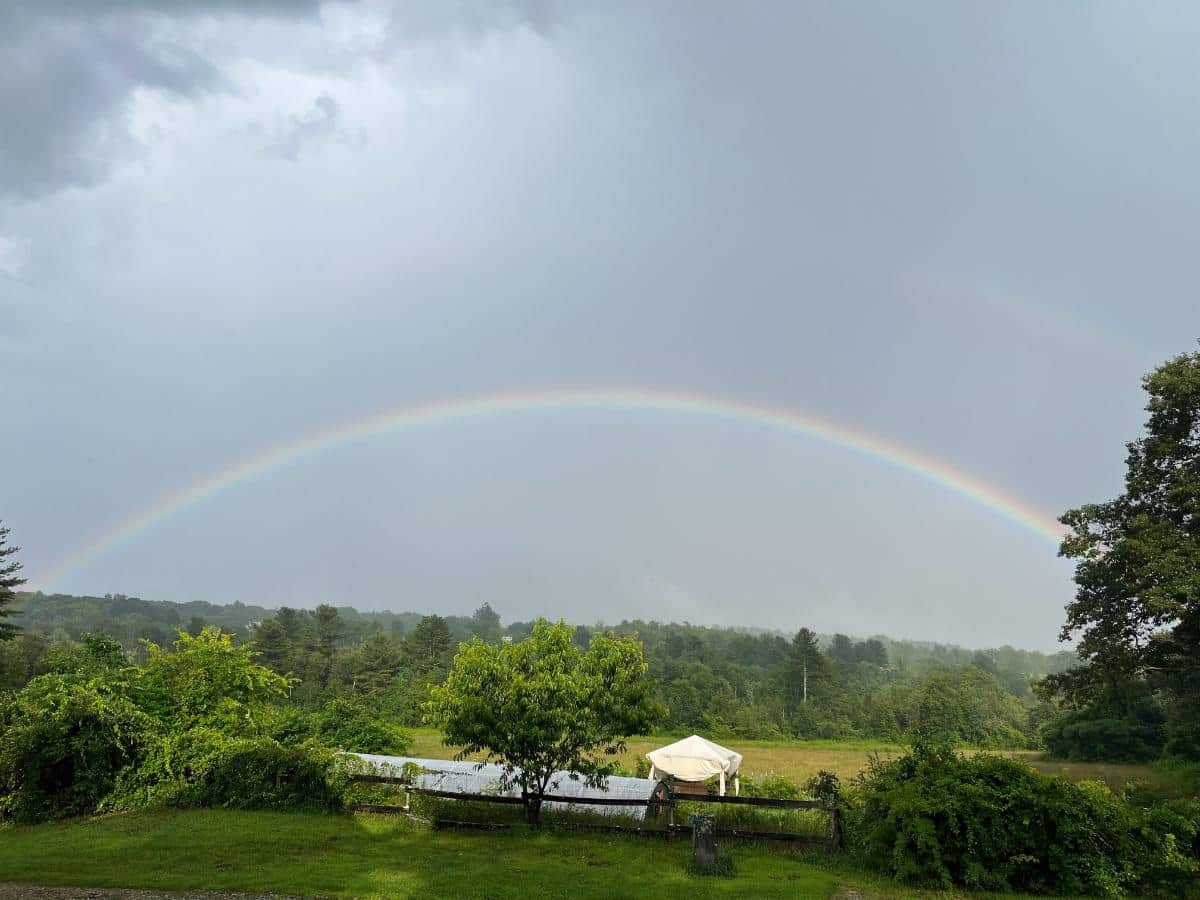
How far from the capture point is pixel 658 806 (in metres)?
16.6

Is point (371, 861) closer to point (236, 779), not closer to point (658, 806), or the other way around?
point (236, 779)

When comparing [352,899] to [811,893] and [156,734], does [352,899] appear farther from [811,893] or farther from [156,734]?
[156,734]

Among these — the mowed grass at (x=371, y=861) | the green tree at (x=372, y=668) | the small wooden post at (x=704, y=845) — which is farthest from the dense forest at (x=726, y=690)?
the small wooden post at (x=704, y=845)

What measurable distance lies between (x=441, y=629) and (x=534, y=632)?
3318 inches

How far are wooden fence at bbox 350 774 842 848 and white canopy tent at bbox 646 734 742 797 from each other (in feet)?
11.7

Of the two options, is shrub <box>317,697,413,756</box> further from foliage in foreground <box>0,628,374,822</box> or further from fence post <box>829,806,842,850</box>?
fence post <box>829,806,842,850</box>

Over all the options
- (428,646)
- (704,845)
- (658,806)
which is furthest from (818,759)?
(428,646)

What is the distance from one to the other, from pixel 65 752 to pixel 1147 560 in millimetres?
31434

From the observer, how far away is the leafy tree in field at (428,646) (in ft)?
281

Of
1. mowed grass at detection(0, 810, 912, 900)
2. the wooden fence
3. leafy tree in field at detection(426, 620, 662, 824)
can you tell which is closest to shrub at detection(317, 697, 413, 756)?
the wooden fence

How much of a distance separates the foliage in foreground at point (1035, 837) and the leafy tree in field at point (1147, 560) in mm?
15275

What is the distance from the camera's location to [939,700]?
3115 inches

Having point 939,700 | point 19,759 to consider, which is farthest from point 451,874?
point 939,700

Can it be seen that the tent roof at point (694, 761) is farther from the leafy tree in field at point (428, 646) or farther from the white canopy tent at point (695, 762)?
the leafy tree in field at point (428, 646)
